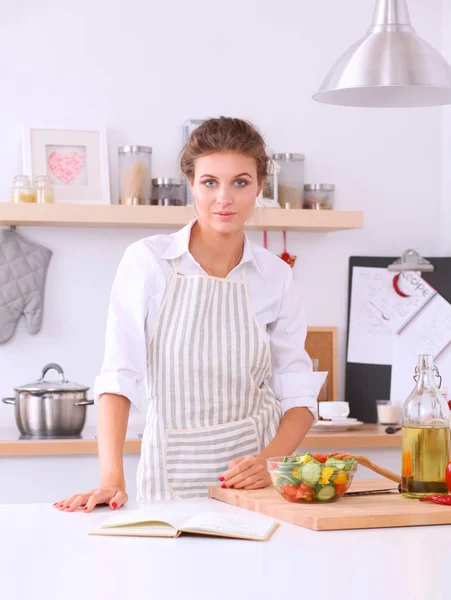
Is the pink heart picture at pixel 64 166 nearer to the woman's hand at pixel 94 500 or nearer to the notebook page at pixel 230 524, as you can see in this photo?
the woman's hand at pixel 94 500

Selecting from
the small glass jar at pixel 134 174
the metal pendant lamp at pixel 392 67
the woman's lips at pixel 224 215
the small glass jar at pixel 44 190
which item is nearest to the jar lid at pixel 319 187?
the small glass jar at pixel 134 174

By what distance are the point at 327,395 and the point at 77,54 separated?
1.64 meters

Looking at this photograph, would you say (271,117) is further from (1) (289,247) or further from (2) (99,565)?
(2) (99,565)

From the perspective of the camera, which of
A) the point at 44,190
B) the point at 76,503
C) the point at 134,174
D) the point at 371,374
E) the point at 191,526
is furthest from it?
the point at 371,374

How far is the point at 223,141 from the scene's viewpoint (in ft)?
6.73

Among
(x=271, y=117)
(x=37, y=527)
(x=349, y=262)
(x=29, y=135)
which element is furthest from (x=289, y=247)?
(x=37, y=527)

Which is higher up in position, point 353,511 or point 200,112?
point 200,112

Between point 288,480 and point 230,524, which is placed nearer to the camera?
point 230,524

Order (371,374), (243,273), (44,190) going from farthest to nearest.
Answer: (371,374)
(44,190)
(243,273)

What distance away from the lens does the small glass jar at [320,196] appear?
376 centimetres

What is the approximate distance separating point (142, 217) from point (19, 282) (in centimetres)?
53

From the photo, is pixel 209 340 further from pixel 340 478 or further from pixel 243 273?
pixel 340 478

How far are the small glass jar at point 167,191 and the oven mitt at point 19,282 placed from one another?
0.48 m

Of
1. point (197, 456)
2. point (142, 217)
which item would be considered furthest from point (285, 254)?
point (197, 456)
